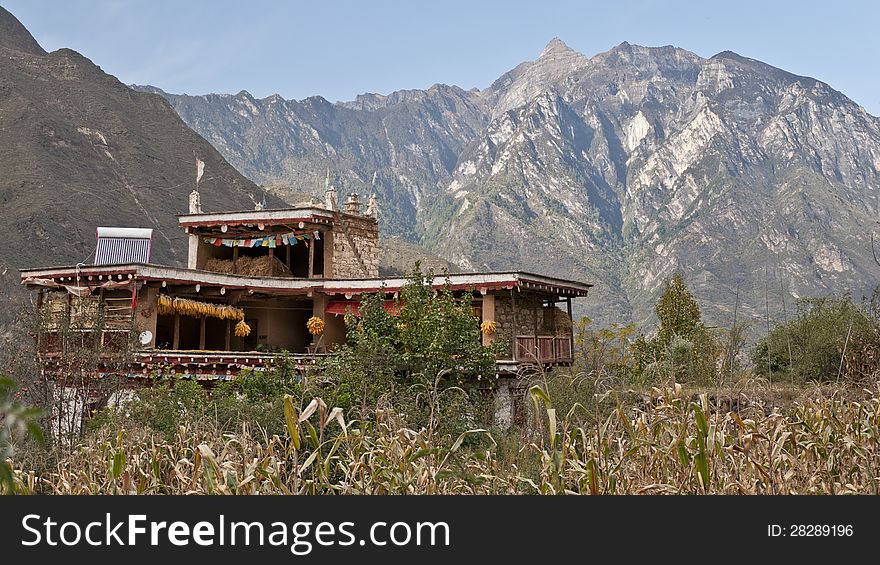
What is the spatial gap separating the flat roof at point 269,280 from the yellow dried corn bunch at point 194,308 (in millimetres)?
591

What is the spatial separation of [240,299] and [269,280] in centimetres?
152

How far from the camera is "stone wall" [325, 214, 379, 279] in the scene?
30.5 metres

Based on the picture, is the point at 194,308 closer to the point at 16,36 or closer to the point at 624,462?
the point at 624,462

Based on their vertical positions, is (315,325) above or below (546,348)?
above

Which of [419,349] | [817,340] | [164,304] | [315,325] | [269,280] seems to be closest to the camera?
[419,349]

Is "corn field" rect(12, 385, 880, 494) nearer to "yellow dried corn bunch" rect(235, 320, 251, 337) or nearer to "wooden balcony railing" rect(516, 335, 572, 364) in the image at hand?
"wooden balcony railing" rect(516, 335, 572, 364)

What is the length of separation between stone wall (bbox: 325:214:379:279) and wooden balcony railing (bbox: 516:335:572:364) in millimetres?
7142

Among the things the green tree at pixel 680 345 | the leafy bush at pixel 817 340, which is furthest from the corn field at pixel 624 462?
the leafy bush at pixel 817 340

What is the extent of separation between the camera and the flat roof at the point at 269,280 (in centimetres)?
2441

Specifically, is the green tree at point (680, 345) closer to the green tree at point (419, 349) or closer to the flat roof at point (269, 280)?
the flat roof at point (269, 280)

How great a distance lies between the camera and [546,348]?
27094 millimetres

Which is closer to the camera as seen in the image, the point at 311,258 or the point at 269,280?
the point at 269,280

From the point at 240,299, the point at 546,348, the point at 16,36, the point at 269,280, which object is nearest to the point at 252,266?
the point at 240,299

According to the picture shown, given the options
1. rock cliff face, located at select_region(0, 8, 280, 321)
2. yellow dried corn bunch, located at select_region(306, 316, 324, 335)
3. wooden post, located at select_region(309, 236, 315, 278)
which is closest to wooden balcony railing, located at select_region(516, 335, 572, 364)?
yellow dried corn bunch, located at select_region(306, 316, 324, 335)
